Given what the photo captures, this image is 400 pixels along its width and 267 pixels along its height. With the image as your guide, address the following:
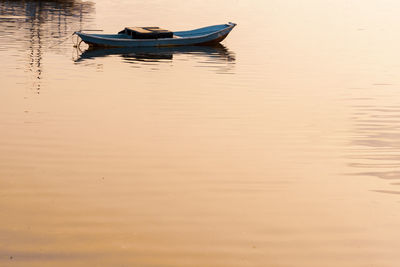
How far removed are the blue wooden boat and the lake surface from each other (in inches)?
61.1

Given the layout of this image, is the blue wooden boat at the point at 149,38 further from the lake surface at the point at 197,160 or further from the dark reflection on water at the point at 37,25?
the dark reflection on water at the point at 37,25

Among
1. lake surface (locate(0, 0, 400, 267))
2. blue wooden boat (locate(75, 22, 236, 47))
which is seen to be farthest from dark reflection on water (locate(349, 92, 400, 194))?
blue wooden boat (locate(75, 22, 236, 47))

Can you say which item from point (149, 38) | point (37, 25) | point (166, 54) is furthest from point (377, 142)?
point (37, 25)

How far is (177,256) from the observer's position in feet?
31.0

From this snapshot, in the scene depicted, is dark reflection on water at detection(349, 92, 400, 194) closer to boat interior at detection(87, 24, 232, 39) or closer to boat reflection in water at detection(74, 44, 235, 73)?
boat reflection in water at detection(74, 44, 235, 73)

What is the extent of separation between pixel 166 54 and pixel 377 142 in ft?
66.0

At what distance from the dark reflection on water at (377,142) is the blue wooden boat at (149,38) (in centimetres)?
1694

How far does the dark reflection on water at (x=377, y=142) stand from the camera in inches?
553

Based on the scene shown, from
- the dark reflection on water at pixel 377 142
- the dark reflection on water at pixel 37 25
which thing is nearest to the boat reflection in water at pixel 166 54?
the dark reflection on water at pixel 37 25

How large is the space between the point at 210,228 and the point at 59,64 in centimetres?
2111

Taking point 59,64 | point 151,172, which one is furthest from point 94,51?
point 151,172

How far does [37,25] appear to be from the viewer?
156ft

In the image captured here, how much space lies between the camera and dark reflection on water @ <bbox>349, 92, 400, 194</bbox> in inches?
553

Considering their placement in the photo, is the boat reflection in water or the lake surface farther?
the boat reflection in water
